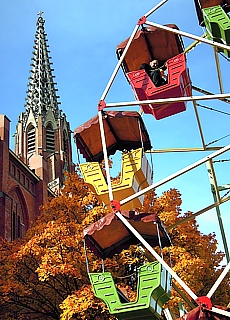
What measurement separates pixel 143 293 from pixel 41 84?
59.0m

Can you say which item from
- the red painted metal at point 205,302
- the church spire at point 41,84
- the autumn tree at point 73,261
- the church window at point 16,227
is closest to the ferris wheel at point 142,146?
the red painted metal at point 205,302

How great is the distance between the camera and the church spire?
6284cm

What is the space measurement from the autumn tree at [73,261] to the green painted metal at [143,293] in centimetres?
749

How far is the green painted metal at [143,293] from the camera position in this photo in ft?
29.6

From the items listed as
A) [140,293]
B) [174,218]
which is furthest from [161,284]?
[174,218]

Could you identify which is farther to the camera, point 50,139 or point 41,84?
point 41,84

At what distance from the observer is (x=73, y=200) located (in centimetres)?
2203

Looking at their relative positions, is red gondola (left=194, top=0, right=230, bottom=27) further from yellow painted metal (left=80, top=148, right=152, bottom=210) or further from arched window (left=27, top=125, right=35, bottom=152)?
arched window (left=27, top=125, right=35, bottom=152)

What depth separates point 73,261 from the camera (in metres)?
18.8

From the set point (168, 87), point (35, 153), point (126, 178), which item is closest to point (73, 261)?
point (126, 178)

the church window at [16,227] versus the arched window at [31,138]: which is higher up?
the arched window at [31,138]

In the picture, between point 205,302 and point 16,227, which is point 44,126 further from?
point 205,302

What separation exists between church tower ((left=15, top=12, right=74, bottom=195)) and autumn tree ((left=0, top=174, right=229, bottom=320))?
28.1m

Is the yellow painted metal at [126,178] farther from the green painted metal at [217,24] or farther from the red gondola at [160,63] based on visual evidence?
the green painted metal at [217,24]
